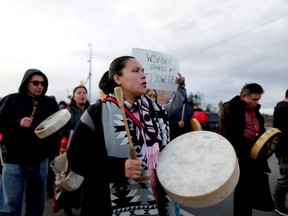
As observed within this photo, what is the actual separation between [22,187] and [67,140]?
1.35m

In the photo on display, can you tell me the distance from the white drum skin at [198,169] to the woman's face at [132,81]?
42 centimetres

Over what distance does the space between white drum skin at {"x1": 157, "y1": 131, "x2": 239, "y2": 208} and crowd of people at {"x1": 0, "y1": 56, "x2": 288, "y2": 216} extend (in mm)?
125

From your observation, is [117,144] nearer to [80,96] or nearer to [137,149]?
[137,149]

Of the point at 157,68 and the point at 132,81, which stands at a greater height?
the point at 157,68

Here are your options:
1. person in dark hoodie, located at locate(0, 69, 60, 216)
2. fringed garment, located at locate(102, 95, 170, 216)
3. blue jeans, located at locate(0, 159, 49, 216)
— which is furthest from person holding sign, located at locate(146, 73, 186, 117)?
blue jeans, located at locate(0, 159, 49, 216)

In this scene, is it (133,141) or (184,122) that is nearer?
(133,141)

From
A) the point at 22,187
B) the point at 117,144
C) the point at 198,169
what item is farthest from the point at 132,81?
the point at 22,187

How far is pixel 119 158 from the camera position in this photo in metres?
1.68

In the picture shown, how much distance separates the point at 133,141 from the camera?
179 centimetres

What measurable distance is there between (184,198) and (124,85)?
2.81 ft

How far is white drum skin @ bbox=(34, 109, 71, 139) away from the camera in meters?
2.96

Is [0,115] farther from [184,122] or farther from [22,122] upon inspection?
[184,122]

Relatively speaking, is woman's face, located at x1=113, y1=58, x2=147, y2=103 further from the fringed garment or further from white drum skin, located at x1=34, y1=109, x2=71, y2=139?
white drum skin, located at x1=34, y1=109, x2=71, y2=139

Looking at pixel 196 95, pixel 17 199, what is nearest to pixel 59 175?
pixel 17 199
